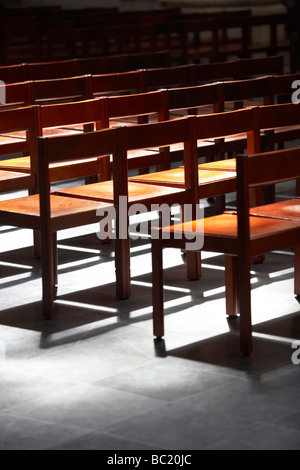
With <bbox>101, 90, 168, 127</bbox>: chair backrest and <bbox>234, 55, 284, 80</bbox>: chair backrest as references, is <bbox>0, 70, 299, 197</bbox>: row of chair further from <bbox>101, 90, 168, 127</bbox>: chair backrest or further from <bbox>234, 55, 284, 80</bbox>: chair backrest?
<bbox>234, 55, 284, 80</bbox>: chair backrest

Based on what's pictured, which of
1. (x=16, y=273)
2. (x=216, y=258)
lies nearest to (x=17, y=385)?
(x=16, y=273)

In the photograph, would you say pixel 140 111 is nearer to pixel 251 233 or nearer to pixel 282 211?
pixel 282 211

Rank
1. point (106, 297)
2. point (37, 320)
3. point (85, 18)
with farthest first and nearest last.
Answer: point (85, 18) → point (106, 297) → point (37, 320)

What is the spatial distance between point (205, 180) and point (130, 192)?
437 millimetres

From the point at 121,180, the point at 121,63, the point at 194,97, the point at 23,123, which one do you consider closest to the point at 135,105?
the point at 194,97

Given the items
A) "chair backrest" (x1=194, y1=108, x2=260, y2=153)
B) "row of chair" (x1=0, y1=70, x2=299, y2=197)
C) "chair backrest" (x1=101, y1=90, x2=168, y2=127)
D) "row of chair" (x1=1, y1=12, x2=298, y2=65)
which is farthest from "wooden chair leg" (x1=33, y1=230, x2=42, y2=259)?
"row of chair" (x1=1, y1=12, x2=298, y2=65)

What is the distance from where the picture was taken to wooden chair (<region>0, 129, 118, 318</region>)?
4.70m

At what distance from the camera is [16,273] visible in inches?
220

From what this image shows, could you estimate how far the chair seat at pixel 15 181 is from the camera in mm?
5578

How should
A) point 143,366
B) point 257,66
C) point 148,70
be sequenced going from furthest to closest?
point 257,66 → point 148,70 → point 143,366

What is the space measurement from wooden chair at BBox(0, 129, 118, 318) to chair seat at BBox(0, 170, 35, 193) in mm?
412

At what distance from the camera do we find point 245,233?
165 inches
